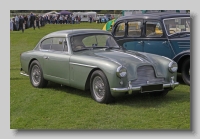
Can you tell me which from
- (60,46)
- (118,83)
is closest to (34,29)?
(60,46)

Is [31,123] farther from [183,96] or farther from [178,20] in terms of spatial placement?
[178,20]

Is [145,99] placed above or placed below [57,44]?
below

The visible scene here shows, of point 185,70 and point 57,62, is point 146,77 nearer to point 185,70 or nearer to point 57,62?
point 57,62

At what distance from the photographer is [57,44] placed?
340 inches

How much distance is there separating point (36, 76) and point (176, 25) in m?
3.58

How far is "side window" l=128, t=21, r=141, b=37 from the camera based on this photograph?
1010 cm

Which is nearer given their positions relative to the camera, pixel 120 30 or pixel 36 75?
pixel 36 75

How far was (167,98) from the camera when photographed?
7.84 metres

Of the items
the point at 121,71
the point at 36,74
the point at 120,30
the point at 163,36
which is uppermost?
the point at 120,30

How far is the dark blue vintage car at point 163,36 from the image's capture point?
9.24 m

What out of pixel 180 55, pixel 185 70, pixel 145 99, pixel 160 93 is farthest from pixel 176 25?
pixel 145 99

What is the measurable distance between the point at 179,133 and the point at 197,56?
1430 millimetres

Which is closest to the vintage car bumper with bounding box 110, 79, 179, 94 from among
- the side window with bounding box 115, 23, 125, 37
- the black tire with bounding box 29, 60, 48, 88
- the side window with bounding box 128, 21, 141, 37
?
the black tire with bounding box 29, 60, 48, 88

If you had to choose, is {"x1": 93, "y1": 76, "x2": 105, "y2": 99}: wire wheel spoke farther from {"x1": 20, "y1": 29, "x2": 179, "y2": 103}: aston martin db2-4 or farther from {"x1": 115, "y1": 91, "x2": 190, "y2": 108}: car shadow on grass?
{"x1": 115, "y1": 91, "x2": 190, "y2": 108}: car shadow on grass
